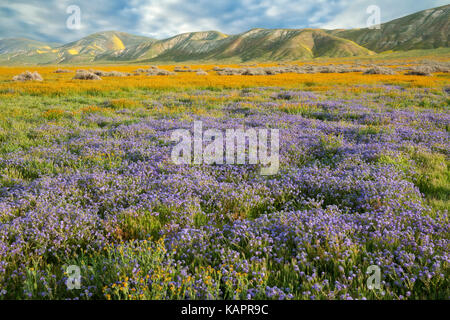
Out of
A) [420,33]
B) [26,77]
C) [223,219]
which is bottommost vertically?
[223,219]

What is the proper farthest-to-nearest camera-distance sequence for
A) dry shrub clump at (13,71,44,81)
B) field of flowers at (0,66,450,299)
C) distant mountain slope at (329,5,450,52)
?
distant mountain slope at (329,5,450,52), dry shrub clump at (13,71,44,81), field of flowers at (0,66,450,299)

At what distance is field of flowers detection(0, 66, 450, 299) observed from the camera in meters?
2.47

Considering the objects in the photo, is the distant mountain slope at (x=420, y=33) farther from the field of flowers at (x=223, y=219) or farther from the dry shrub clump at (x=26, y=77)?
the field of flowers at (x=223, y=219)

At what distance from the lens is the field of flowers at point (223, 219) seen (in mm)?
2473

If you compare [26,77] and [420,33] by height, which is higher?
[420,33]

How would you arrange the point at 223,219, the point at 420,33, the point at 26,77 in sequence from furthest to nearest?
the point at 420,33 → the point at 26,77 → the point at 223,219

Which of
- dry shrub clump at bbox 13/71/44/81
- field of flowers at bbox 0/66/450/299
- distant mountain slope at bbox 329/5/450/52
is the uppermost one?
distant mountain slope at bbox 329/5/450/52

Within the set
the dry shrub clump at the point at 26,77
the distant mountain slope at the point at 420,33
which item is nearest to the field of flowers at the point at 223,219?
the dry shrub clump at the point at 26,77

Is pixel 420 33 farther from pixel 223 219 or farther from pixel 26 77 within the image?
pixel 223 219

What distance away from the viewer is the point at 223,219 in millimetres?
3967

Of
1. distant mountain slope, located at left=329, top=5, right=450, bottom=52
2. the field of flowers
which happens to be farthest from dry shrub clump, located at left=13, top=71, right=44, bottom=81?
distant mountain slope, located at left=329, top=5, right=450, bottom=52

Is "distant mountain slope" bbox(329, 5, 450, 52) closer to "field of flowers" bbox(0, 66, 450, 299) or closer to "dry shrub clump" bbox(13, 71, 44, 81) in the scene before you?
"dry shrub clump" bbox(13, 71, 44, 81)

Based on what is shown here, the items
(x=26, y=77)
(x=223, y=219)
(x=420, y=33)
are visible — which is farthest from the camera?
(x=420, y=33)

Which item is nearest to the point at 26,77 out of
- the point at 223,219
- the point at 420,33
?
the point at 223,219
